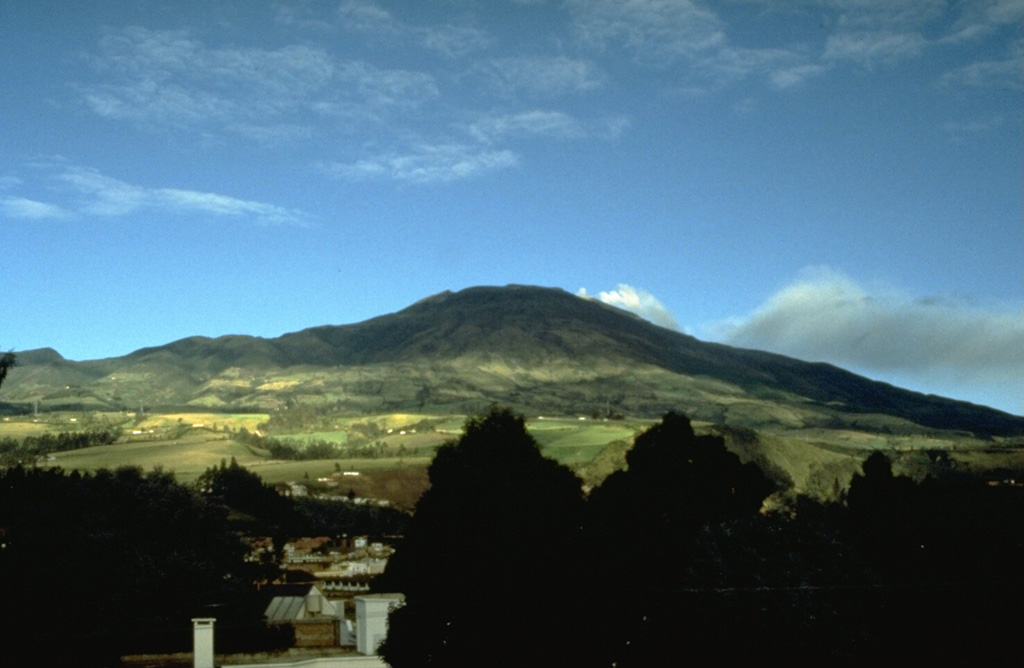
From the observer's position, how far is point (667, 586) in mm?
41875

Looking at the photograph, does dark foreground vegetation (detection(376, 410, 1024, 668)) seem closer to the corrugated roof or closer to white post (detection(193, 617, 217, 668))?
white post (detection(193, 617, 217, 668))

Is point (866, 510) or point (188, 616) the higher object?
point (866, 510)

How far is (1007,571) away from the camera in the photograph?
4469 cm

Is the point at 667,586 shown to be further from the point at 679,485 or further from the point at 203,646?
the point at 679,485

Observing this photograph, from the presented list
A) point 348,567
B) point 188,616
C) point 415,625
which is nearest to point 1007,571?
point 415,625

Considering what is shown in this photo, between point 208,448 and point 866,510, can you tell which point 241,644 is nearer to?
point 866,510

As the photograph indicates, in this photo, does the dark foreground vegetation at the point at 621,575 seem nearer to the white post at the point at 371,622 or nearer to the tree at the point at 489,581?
the tree at the point at 489,581

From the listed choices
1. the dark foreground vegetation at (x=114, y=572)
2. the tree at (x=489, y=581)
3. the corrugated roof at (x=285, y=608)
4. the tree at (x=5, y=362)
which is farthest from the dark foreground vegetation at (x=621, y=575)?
the tree at (x=5, y=362)

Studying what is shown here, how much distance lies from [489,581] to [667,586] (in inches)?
405

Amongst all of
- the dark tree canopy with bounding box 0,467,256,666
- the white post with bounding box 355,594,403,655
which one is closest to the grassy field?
the dark tree canopy with bounding box 0,467,256,666

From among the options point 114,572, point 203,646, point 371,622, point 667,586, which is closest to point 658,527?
point 667,586

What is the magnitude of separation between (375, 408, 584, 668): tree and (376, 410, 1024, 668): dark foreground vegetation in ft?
0.15

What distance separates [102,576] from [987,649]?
1779 inches

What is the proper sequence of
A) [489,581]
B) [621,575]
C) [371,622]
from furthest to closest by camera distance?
[621,575] → [371,622] → [489,581]
